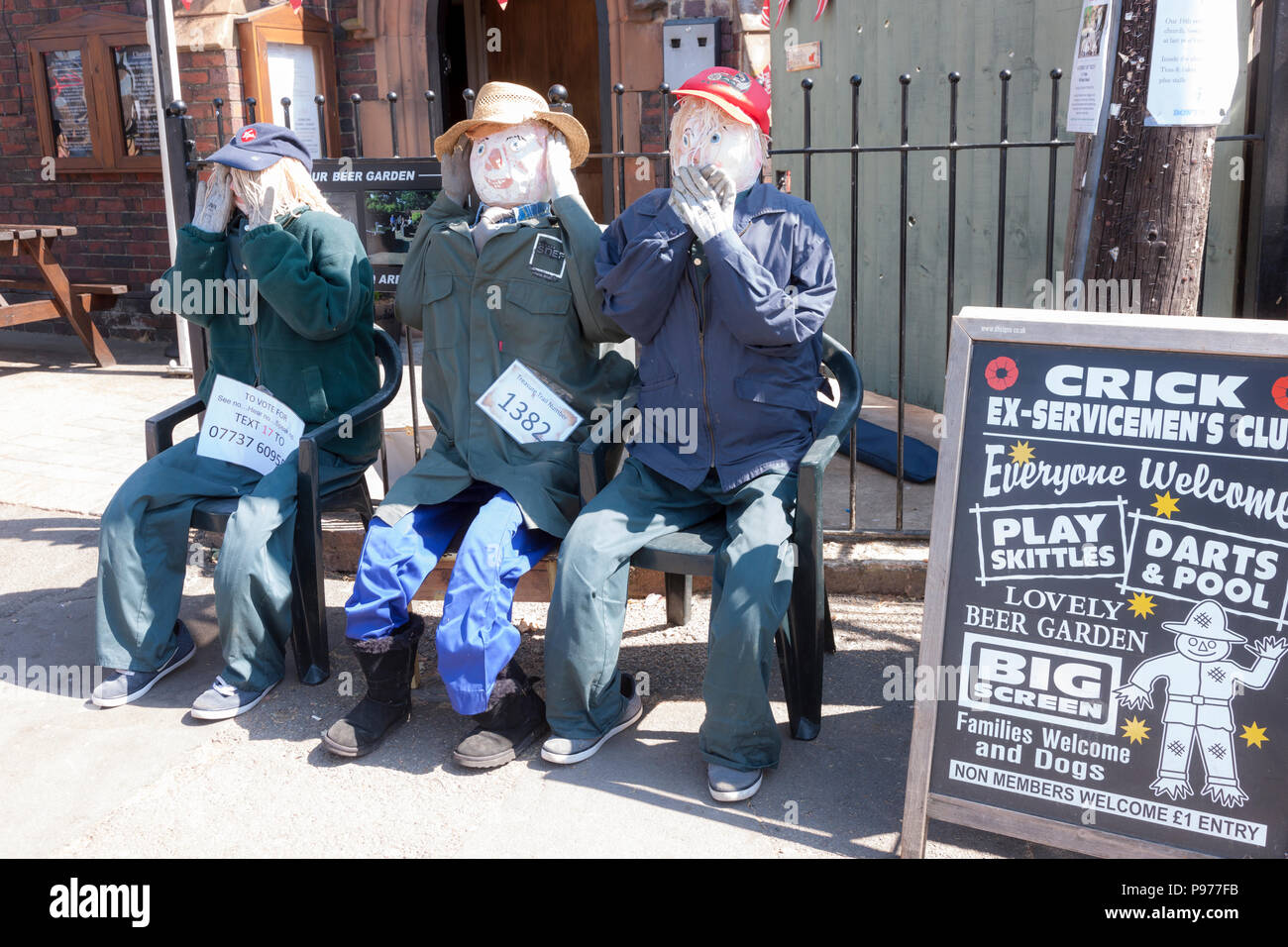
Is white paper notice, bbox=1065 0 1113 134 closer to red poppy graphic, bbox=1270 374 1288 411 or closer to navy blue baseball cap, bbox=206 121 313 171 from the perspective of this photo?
red poppy graphic, bbox=1270 374 1288 411

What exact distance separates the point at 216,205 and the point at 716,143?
5.25ft

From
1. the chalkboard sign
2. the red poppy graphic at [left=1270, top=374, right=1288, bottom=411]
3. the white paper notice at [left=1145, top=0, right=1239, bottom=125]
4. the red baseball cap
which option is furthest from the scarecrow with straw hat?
the red poppy graphic at [left=1270, top=374, right=1288, bottom=411]

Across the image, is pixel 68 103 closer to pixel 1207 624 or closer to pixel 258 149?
pixel 258 149

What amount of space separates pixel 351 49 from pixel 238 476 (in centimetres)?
515

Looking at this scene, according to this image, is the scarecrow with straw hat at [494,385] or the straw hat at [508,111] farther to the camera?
the straw hat at [508,111]

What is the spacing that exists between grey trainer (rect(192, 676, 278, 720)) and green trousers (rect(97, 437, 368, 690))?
1.0 inches

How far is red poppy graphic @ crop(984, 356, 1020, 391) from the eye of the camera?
7.87ft

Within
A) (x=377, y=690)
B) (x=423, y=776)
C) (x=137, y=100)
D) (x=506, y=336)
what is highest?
(x=137, y=100)

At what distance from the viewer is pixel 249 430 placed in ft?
11.6

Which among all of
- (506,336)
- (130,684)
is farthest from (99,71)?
(506,336)

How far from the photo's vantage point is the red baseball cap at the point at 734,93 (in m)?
2.94

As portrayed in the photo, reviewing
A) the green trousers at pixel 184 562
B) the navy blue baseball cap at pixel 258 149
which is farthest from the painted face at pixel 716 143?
the green trousers at pixel 184 562

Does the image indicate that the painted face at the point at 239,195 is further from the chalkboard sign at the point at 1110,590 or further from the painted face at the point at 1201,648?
the painted face at the point at 1201,648

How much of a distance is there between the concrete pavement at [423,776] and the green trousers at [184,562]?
16 cm
